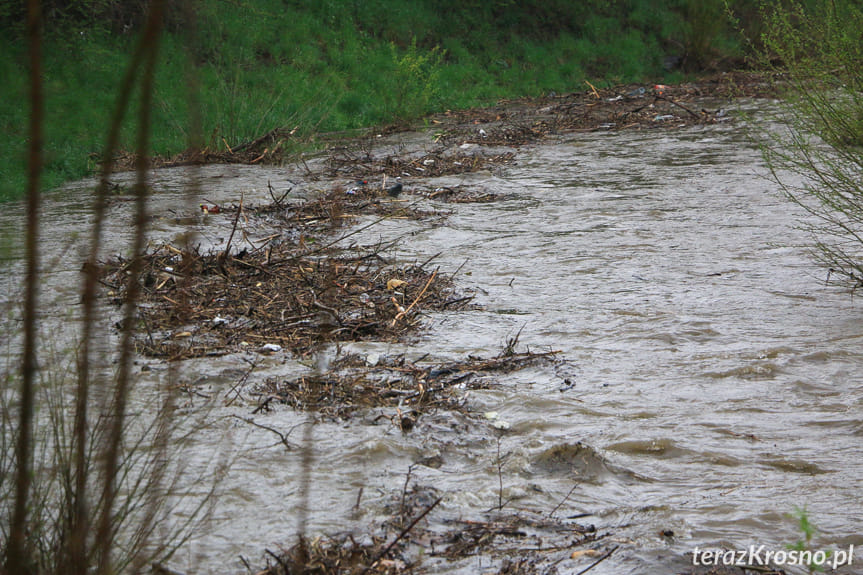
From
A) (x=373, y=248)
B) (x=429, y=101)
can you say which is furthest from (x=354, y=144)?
(x=373, y=248)

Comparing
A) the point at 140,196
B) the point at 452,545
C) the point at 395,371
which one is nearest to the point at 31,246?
the point at 140,196

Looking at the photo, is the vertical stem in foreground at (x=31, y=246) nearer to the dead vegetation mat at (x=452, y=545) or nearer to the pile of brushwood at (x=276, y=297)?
the dead vegetation mat at (x=452, y=545)

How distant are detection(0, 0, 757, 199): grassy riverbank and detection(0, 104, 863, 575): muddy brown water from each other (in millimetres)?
2952

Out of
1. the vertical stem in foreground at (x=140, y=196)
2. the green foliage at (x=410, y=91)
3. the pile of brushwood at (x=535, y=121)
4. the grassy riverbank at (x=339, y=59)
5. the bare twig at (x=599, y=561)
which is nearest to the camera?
the vertical stem in foreground at (x=140, y=196)

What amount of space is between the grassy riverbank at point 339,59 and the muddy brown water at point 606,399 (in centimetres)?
295

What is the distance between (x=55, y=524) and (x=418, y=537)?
1277 millimetres

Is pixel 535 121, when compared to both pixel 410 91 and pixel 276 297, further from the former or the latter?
Answer: pixel 276 297

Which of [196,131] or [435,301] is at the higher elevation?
[196,131]

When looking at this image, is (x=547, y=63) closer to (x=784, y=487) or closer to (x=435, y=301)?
(x=435, y=301)

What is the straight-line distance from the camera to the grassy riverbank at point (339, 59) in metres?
11.3

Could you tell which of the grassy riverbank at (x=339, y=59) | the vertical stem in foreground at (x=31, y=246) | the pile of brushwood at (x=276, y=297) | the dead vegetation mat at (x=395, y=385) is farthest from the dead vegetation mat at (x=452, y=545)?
the grassy riverbank at (x=339, y=59)

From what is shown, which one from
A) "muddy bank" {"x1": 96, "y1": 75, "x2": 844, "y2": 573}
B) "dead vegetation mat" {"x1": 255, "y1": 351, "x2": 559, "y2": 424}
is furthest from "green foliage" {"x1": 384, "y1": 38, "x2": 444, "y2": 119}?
"dead vegetation mat" {"x1": 255, "y1": 351, "x2": 559, "y2": 424}

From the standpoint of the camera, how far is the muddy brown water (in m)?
2.88

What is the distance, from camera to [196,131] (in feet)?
3.08
